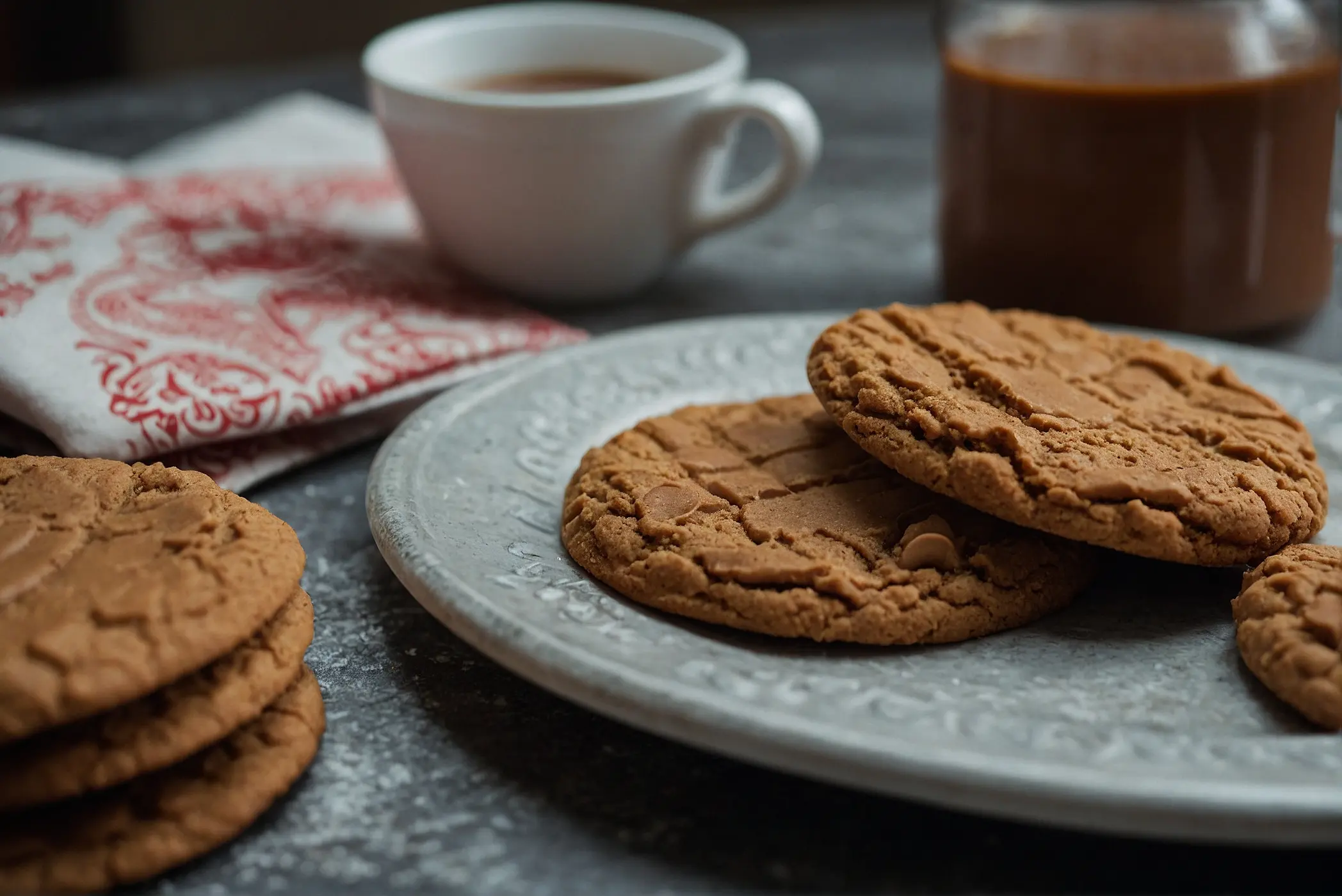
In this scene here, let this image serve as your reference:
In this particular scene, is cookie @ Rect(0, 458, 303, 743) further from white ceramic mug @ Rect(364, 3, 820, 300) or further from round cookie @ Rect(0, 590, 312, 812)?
white ceramic mug @ Rect(364, 3, 820, 300)

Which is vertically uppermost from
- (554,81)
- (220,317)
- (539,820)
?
(554,81)

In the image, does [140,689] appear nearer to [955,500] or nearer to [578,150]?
[955,500]

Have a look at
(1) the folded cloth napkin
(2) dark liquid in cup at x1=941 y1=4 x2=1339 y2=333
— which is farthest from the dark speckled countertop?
(2) dark liquid in cup at x1=941 y1=4 x2=1339 y2=333

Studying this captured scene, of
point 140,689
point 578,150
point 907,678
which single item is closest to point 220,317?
point 578,150

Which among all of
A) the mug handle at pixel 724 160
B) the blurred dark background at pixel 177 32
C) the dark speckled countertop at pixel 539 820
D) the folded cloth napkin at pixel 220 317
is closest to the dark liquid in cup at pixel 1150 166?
the mug handle at pixel 724 160

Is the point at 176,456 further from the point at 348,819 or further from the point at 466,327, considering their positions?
the point at 348,819

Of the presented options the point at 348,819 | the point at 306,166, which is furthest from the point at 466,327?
the point at 348,819
